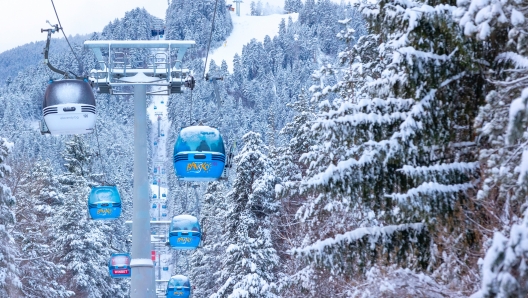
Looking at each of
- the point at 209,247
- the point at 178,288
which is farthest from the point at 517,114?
the point at 209,247

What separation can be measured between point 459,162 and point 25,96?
20304 centimetres

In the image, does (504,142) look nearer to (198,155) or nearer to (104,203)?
(198,155)

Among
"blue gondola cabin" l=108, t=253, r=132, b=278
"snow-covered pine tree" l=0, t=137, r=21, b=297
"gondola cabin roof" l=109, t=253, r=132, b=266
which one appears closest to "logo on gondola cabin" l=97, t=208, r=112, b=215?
"snow-covered pine tree" l=0, t=137, r=21, b=297

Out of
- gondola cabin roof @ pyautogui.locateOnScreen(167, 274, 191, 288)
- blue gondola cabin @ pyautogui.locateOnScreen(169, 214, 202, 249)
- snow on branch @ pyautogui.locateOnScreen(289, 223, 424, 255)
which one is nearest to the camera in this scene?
snow on branch @ pyautogui.locateOnScreen(289, 223, 424, 255)

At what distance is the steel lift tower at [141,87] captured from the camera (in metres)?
16.1

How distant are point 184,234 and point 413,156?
18.9 metres

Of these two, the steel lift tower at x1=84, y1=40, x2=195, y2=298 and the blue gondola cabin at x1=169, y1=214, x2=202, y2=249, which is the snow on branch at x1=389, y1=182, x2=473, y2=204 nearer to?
the steel lift tower at x1=84, y1=40, x2=195, y2=298

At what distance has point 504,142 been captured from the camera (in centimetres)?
647

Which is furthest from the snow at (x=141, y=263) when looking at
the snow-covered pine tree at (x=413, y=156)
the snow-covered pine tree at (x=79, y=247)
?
the snow-covered pine tree at (x=79, y=247)

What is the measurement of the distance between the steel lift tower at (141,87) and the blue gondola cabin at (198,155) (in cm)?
111

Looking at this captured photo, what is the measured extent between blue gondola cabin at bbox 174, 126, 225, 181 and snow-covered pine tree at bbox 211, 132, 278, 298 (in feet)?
24.3

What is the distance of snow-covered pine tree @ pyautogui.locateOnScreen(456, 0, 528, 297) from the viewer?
5348 mm

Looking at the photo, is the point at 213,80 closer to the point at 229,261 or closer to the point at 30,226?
the point at 229,261

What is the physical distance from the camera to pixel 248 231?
2438 centimetres
